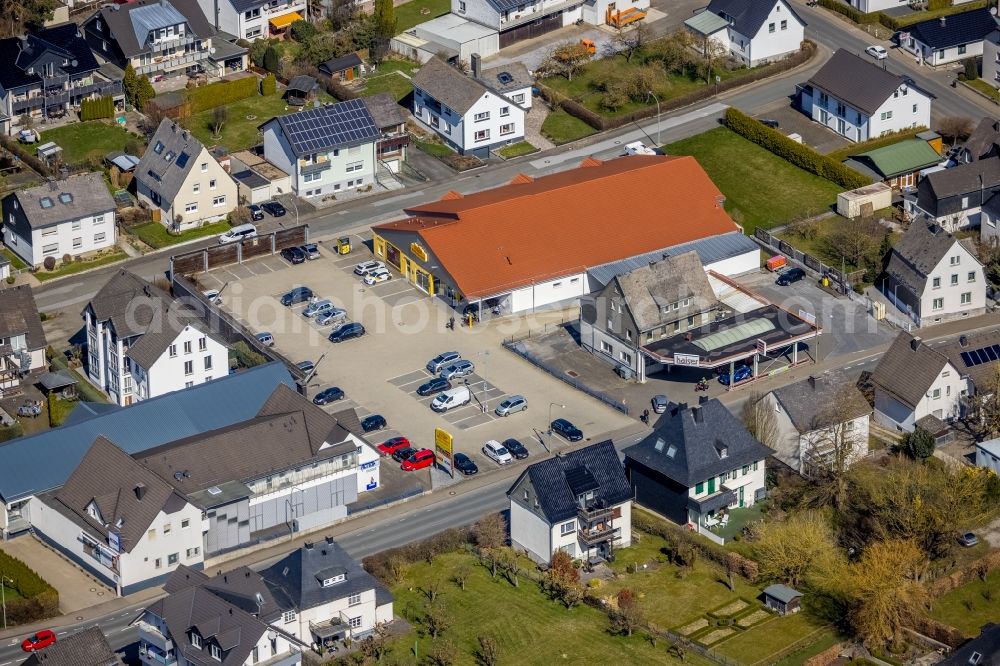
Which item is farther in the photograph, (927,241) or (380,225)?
(380,225)

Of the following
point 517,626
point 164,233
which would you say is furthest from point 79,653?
point 164,233

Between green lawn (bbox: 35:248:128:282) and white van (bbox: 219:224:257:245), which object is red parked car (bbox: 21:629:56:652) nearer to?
green lawn (bbox: 35:248:128:282)

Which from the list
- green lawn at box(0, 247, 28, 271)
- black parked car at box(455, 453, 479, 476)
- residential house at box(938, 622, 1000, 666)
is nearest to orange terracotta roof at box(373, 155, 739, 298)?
black parked car at box(455, 453, 479, 476)

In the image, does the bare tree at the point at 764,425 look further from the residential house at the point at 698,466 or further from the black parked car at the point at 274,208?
the black parked car at the point at 274,208

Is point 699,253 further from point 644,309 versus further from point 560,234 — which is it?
point 644,309

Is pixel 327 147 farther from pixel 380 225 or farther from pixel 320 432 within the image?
pixel 320 432

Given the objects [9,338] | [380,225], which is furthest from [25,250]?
[380,225]

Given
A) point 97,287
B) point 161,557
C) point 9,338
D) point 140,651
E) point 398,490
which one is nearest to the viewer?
point 140,651

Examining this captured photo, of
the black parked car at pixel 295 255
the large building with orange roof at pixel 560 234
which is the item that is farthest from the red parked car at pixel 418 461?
the black parked car at pixel 295 255
